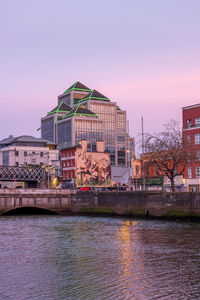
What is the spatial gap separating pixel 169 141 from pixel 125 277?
191 feet

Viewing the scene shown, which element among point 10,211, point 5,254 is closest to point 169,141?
point 10,211

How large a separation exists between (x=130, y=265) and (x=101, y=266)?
185 centimetres

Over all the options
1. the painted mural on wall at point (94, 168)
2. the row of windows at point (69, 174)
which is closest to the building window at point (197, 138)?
the painted mural on wall at point (94, 168)

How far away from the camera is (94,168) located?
149 meters

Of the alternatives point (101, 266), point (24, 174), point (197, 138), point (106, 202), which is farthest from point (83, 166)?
point (101, 266)

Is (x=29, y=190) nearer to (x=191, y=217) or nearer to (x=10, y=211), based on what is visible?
(x=10, y=211)

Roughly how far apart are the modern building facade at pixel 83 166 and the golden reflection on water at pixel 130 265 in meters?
92.8

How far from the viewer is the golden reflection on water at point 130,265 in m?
24.6

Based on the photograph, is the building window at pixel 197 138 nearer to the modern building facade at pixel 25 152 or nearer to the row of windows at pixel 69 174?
the row of windows at pixel 69 174

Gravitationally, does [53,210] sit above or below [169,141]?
below

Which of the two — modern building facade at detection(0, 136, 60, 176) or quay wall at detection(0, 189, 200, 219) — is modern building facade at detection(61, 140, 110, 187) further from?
quay wall at detection(0, 189, 200, 219)

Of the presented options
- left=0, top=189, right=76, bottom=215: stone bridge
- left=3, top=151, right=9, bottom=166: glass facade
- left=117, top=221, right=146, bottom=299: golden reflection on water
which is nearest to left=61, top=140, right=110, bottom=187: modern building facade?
left=3, top=151, right=9, bottom=166: glass facade

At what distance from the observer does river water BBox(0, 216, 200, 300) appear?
75.9ft

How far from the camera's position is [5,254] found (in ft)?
118
